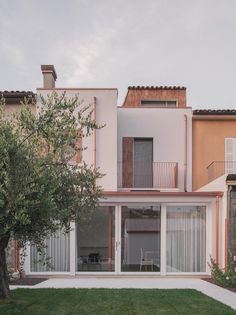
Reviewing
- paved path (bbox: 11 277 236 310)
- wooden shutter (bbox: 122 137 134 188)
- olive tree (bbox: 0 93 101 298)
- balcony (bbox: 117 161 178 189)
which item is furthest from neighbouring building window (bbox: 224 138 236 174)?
olive tree (bbox: 0 93 101 298)

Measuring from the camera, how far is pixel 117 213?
16.8m

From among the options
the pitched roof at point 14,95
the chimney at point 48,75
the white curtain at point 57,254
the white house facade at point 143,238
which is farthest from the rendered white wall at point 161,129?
the white curtain at point 57,254

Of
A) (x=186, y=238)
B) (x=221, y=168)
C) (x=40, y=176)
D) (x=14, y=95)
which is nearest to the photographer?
(x=40, y=176)

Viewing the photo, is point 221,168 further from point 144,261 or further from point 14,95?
point 14,95

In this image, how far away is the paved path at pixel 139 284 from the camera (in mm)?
13414

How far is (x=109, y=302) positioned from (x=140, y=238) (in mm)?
5948

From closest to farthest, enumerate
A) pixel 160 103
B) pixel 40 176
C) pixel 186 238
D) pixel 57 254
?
pixel 40 176
pixel 57 254
pixel 186 238
pixel 160 103

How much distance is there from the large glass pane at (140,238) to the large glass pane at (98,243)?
17.9 inches

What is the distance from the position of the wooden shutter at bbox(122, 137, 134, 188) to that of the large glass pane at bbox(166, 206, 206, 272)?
15.9 ft

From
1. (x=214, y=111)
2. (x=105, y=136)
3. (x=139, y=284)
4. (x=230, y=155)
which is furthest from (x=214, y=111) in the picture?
(x=139, y=284)

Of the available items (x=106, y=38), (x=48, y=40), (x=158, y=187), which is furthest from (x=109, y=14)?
(x=158, y=187)

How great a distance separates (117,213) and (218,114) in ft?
26.4

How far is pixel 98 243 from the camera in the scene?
55.0 feet

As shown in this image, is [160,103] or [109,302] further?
[160,103]
